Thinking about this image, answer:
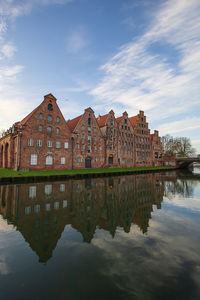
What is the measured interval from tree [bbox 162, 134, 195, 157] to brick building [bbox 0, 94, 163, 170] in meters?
29.6

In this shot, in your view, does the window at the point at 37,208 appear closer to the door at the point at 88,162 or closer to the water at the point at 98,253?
the water at the point at 98,253

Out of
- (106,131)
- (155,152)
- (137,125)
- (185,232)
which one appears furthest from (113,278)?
(155,152)

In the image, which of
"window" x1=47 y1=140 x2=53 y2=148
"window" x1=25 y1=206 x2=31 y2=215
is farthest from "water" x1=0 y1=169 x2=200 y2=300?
"window" x1=47 y1=140 x2=53 y2=148

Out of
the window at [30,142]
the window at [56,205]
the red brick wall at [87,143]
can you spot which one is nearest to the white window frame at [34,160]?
the window at [30,142]

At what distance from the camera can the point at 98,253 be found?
5.21 m

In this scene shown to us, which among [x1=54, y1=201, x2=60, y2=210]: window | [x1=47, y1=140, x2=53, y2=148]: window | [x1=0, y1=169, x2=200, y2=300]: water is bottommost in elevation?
[x1=0, y1=169, x2=200, y2=300]: water

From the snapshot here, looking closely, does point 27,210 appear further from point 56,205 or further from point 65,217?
point 65,217

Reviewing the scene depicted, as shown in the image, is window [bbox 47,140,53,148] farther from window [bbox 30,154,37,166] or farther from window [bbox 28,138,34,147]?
window [bbox 30,154,37,166]

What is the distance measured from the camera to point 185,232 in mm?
6949

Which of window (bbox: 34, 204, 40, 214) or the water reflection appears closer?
the water reflection

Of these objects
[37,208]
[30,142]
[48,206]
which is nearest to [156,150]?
[30,142]

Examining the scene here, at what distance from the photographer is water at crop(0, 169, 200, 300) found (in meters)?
3.67

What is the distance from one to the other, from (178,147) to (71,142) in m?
66.1

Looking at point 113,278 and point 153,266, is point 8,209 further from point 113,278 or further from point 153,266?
point 153,266
